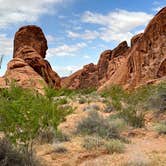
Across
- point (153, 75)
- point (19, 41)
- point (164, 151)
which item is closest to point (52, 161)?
point (164, 151)

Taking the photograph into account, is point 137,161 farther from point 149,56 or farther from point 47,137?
point 149,56

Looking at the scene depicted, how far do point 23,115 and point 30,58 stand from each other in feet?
145

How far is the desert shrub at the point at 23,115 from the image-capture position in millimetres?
9102

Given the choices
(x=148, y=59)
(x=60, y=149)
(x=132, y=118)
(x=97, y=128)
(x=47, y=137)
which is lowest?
(x=60, y=149)

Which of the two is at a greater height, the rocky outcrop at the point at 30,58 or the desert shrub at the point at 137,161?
the rocky outcrop at the point at 30,58

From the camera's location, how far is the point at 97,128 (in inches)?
549

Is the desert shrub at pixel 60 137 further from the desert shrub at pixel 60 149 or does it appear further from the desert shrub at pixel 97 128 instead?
the desert shrub at pixel 60 149

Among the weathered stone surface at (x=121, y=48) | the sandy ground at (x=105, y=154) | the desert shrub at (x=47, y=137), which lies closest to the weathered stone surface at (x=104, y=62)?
the weathered stone surface at (x=121, y=48)

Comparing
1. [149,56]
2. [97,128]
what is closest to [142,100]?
[97,128]

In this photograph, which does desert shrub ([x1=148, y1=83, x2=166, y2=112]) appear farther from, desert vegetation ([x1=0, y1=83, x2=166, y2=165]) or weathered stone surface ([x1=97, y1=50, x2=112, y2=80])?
weathered stone surface ([x1=97, y1=50, x2=112, y2=80])

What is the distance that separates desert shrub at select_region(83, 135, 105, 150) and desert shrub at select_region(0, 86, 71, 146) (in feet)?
5.65

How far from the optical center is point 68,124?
1827 cm

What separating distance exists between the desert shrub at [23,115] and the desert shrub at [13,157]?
24 centimetres

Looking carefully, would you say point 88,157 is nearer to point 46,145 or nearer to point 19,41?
point 46,145
